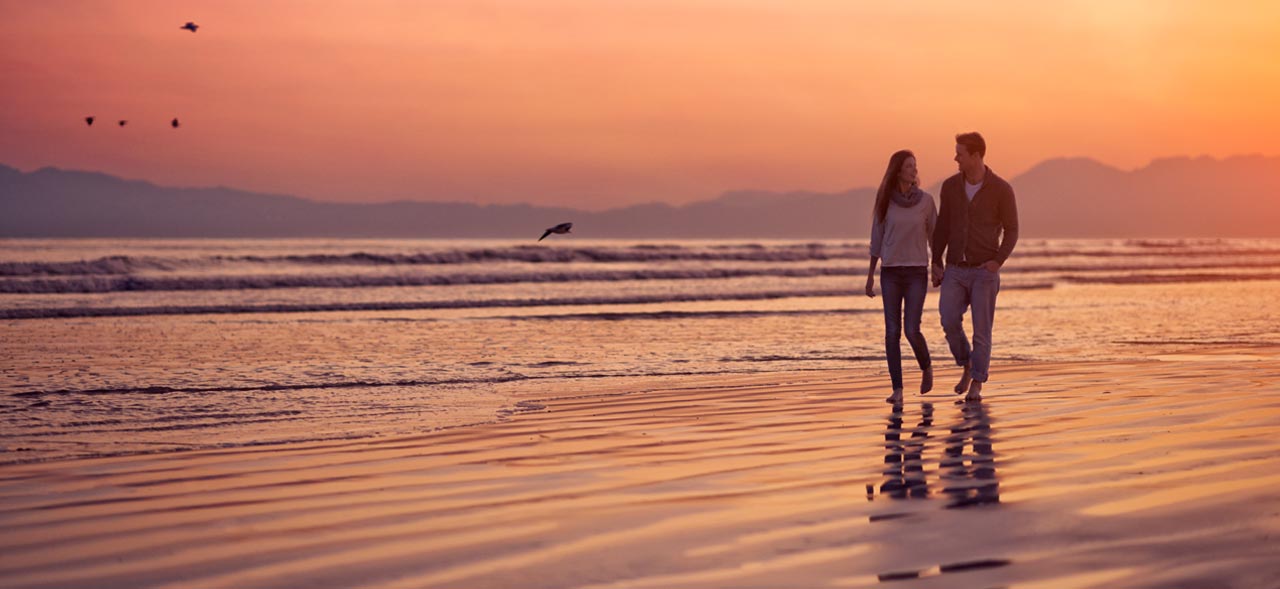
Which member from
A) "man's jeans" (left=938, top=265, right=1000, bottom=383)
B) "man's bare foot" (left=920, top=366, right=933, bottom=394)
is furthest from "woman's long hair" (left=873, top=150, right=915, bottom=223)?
"man's bare foot" (left=920, top=366, right=933, bottom=394)

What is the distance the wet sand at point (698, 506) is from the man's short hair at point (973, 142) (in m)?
2.16

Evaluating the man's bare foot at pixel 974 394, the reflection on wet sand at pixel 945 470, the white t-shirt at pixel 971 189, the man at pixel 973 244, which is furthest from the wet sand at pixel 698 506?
the white t-shirt at pixel 971 189

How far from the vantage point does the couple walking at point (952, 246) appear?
10.0 metres

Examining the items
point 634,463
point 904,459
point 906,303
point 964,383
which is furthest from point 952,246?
point 634,463

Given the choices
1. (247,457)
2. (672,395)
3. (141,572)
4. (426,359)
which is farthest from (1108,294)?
(141,572)

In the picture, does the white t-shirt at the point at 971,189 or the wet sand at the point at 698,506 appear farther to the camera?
the white t-shirt at the point at 971,189

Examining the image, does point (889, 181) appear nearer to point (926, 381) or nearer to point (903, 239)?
point (903, 239)

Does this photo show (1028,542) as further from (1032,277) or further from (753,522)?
(1032,277)

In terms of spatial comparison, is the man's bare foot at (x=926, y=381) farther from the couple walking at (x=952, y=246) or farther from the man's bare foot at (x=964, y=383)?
the man's bare foot at (x=964, y=383)

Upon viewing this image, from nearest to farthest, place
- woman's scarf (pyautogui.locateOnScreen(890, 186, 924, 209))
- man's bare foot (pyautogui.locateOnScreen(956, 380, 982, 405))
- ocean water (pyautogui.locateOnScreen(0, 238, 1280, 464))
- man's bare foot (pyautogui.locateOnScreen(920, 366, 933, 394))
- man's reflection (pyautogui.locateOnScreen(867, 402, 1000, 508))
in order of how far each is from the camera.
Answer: man's reflection (pyautogui.locateOnScreen(867, 402, 1000, 508))
ocean water (pyautogui.locateOnScreen(0, 238, 1280, 464))
man's bare foot (pyautogui.locateOnScreen(956, 380, 982, 405))
woman's scarf (pyautogui.locateOnScreen(890, 186, 924, 209))
man's bare foot (pyautogui.locateOnScreen(920, 366, 933, 394))

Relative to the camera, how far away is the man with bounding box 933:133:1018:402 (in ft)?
32.9

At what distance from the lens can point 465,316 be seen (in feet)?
80.8

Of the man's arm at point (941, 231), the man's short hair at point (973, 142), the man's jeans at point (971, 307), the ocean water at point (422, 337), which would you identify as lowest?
the ocean water at point (422, 337)

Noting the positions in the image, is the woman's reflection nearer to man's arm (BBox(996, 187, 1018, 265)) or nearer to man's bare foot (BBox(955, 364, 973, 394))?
man's bare foot (BBox(955, 364, 973, 394))
